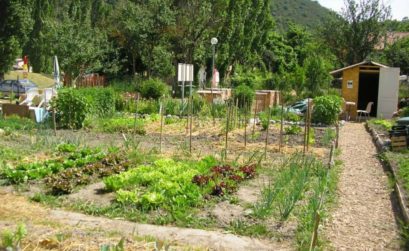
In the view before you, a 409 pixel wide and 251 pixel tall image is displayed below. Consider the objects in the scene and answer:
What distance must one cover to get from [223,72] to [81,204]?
31.7 meters

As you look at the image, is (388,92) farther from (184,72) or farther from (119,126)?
(119,126)

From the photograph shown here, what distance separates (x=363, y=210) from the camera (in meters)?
7.97

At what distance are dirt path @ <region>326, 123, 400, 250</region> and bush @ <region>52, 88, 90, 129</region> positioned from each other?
8037 mm

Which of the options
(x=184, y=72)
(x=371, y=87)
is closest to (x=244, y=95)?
(x=184, y=72)

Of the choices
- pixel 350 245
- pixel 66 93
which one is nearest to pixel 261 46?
pixel 66 93

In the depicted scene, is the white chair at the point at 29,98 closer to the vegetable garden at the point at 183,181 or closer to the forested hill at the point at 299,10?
the vegetable garden at the point at 183,181

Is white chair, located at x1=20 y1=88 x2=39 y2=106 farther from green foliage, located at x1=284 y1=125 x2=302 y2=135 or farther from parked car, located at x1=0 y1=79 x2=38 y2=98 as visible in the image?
parked car, located at x1=0 y1=79 x2=38 y2=98

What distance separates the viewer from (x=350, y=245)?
247 inches

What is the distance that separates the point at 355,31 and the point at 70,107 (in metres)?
28.5

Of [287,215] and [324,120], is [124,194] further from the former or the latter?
[324,120]

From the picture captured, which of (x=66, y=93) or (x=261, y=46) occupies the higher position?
(x=261, y=46)

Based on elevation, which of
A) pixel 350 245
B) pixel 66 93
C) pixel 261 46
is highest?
pixel 261 46

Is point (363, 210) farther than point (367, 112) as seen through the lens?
No

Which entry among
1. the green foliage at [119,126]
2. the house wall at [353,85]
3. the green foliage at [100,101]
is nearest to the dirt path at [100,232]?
the green foliage at [119,126]
